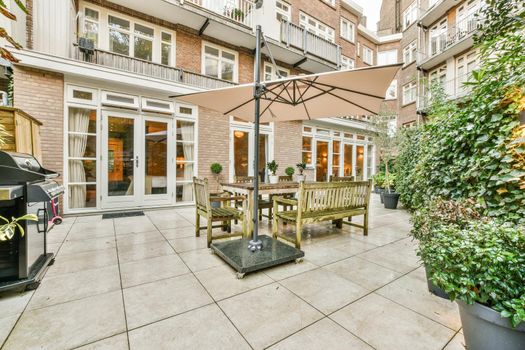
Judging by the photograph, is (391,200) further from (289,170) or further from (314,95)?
(314,95)

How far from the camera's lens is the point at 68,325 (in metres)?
1.64

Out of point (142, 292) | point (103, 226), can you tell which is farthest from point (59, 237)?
point (142, 292)

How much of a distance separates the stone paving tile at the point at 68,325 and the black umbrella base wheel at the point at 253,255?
1.06 m

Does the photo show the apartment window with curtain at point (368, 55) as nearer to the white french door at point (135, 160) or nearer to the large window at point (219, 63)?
the large window at point (219, 63)

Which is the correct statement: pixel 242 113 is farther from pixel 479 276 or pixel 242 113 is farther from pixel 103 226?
pixel 479 276

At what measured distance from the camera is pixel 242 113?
432 cm

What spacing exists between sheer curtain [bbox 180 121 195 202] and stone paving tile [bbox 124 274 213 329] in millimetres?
4510

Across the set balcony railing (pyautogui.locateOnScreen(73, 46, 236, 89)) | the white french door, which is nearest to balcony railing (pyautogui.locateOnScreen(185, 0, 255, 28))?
balcony railing (pyautogui.locateOnScreen(73, 46, 236, 89))

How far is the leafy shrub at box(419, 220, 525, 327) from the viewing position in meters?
1.23

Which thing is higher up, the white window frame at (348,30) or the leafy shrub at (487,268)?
the white window frame at (348,30)

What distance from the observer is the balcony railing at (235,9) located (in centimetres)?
672

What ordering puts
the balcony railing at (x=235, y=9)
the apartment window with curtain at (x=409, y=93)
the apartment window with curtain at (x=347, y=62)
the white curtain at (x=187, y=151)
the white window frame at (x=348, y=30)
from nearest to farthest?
the white curtain at (x=187, y=151), the balcony railing at (x=235, y=9), the apartment window with curtain at (x=347, y=62), the white window frame at (x=348, y=30), the apartment window with curtain at (x=409, y=93)

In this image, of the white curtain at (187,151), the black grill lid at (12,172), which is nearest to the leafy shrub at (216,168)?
the white curtain at (187,151)

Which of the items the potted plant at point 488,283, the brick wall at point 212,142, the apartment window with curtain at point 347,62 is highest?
the apartment window with curtain at point 347,62
